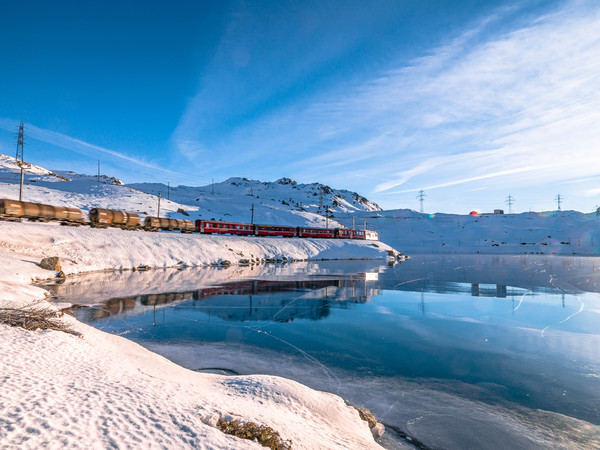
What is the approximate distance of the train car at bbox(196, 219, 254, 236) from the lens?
4603cm

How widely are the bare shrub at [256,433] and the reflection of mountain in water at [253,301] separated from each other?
8680mm

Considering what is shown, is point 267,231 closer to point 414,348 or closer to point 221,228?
point 221,228

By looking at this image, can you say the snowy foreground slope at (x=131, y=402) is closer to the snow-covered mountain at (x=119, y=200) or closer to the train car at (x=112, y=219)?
the train car at (x=112, y=219)

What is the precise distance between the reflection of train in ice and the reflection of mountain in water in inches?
915

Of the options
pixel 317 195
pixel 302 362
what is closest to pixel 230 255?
pixel 302 362

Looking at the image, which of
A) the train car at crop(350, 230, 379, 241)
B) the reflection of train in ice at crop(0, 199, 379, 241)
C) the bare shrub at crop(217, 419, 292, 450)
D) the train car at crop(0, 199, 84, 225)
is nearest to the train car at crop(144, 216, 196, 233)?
the reflection of train in ice at crop(0, 199, 379, 241)

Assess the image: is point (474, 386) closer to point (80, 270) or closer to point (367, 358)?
point (367, 358)

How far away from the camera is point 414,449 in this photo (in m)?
4.61

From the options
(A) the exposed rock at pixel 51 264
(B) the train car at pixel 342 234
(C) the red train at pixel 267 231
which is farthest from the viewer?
(B) the train car at pixel 342 234

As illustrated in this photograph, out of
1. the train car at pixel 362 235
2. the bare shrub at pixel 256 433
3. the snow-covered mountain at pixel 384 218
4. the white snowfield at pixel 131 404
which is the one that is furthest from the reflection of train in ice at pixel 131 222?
the bare shrub at pixel 256 433

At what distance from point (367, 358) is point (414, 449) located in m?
3.53

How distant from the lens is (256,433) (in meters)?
3.45

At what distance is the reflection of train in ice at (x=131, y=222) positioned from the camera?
3011cm

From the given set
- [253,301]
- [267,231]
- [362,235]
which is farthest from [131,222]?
[362,235]
